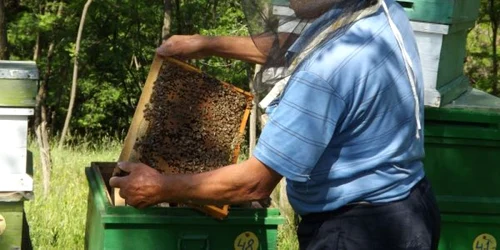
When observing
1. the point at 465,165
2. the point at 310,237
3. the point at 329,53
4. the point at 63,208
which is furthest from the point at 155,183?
the point at 63,208

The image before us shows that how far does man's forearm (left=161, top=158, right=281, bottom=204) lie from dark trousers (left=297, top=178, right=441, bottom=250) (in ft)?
0.65

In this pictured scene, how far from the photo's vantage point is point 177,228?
2822mm

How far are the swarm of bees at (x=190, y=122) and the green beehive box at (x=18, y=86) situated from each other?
397mm

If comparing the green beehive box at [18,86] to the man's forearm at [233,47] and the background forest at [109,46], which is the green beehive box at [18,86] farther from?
the background forest at [109,46]

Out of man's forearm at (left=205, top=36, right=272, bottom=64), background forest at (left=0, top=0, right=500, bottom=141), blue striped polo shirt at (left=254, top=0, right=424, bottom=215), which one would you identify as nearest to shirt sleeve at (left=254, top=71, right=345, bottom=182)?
blue striped polo shirt at (left=254, top=0, right=424, bottom=215)

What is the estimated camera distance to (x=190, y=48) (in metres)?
3.01

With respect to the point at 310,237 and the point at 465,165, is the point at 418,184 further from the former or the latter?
the point at 465,165

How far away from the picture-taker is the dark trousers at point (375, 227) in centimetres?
228

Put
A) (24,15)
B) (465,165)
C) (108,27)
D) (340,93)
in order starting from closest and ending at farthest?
1. (340,93)
2. (465,165)
3. (24,15)
4. (108,27)

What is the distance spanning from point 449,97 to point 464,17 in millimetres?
347

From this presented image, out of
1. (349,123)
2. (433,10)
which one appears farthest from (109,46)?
(349,123)

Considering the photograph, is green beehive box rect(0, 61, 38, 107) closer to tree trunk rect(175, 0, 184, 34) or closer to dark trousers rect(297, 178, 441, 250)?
dark trousers rect(297, 178, 441, 250)

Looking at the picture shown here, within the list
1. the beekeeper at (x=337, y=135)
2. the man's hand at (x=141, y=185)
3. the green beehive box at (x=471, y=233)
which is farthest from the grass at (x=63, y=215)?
the beekeeper at (x=337, y=135)

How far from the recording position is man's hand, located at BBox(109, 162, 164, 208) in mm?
2373
